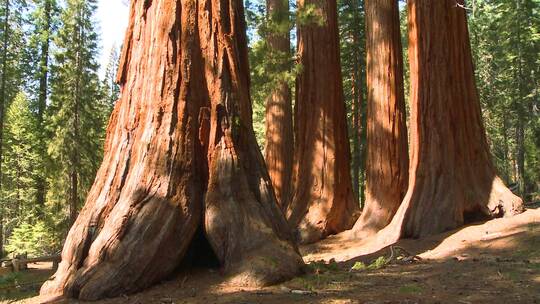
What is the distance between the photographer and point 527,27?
28703 mm

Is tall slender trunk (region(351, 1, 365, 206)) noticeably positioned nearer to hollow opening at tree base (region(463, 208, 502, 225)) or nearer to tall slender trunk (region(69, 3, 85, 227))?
tall slender trunk (region(69, 3, 85, 227))

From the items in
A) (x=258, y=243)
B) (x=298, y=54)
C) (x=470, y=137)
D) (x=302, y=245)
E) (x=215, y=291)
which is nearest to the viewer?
(x=215, y=291)

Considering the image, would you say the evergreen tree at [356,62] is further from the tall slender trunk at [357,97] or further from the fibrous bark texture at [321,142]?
the fibrous bark texture at [321,142]

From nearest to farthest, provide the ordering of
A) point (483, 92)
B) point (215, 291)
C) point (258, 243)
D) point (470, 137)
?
1. point (215, 291)
2. point (258, 243)
3. point (470, 137)
4. point (483, 92)

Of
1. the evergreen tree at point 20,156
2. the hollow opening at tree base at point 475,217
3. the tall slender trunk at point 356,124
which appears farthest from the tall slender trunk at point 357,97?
the evergreen tree at point 20,156

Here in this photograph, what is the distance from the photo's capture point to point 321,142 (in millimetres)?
13242

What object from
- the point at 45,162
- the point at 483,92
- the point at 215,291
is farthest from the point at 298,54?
the point at 483,92

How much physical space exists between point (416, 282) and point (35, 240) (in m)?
25.7

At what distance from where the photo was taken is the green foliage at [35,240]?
88.6 ft

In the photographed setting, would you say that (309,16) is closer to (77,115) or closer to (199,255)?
(199,255)

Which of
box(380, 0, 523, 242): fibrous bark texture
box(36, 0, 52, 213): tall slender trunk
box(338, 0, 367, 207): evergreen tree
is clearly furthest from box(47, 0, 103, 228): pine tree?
box(380, 0, 523, 242): fibrous bark texture

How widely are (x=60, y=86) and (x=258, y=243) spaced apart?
26141mm

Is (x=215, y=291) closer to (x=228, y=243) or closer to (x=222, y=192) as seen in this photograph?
(x=228, y=243)

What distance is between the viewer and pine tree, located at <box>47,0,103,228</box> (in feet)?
92.1
